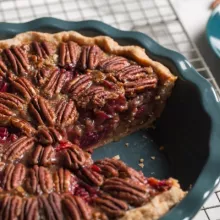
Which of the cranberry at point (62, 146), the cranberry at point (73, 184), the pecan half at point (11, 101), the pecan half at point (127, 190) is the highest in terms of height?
the pecan half at point (127, 190)

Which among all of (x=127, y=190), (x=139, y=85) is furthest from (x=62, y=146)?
(x=139, y=85)

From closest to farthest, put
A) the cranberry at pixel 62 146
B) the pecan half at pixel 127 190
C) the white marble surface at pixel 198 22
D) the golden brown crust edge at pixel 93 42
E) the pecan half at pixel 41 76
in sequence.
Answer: the pecan half at pixel 127 190 → the cranberry at pixel 62 146 → the pecan half at pixel 41 76 → the golden brown crust edge at pixel 93 42 → the white marble surface at pixel 198 22

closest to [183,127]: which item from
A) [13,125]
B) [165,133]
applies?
[165,133]

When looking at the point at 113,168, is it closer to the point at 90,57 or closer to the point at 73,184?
the point at 73,184

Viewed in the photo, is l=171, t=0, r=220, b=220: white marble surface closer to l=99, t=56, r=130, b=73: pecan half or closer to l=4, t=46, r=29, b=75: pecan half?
l=99, t=56, r=130, b=73: pecan half

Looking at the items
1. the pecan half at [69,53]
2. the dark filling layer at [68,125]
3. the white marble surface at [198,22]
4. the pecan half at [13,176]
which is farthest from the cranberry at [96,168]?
the white marble surface at [198,22]

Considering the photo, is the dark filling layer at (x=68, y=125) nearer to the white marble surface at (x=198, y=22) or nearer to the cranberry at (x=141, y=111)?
the cranberry at (x=141, y=111)

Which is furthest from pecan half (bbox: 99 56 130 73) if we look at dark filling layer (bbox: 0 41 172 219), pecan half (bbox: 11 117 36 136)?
pecan half (bbox: 11 117 36 136)

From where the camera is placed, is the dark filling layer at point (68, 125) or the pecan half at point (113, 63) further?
the pecan half at point (113, 63)
